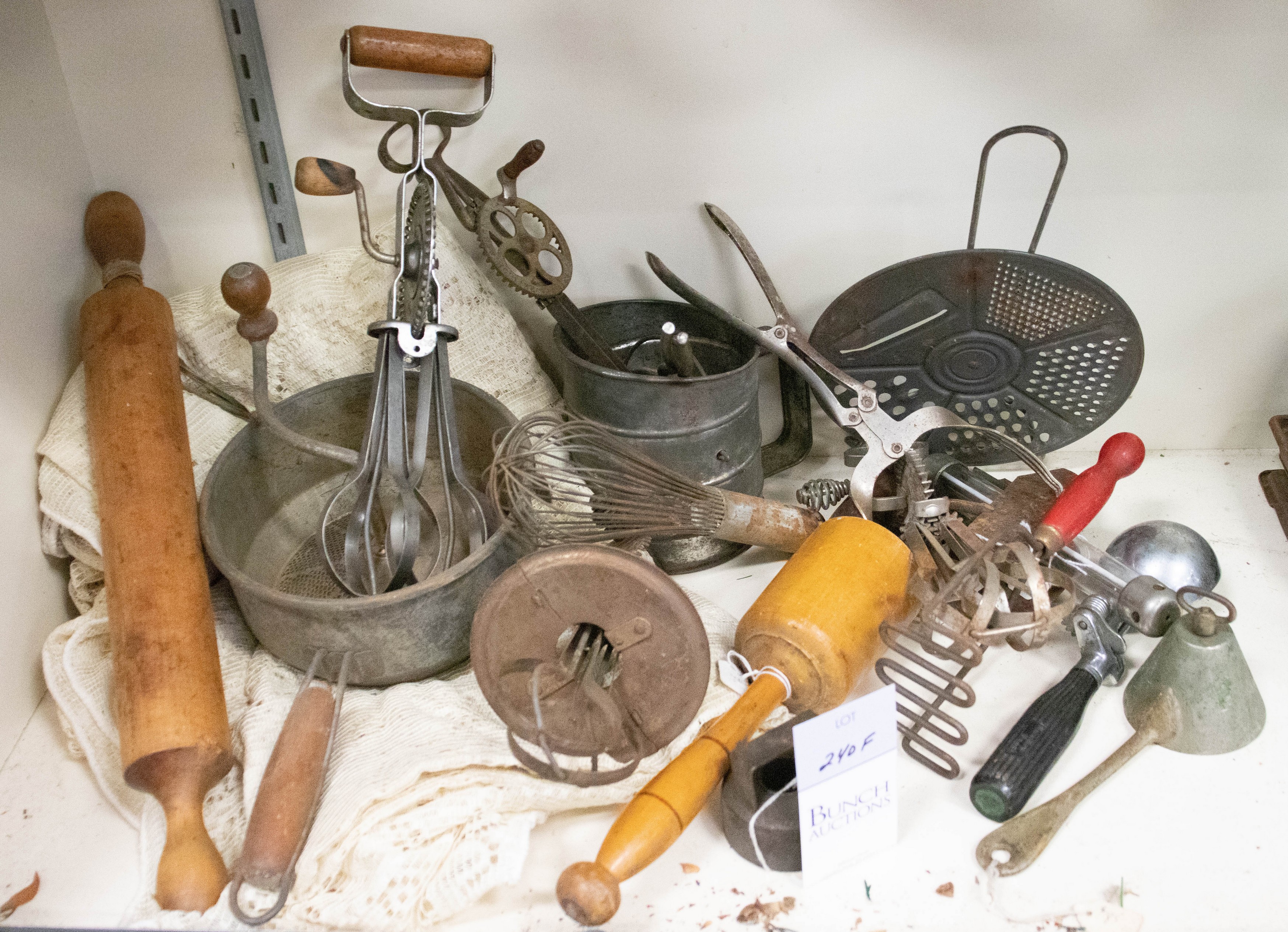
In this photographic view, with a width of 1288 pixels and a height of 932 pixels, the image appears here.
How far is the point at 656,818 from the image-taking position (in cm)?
58

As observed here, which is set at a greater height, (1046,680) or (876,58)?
(876,58)

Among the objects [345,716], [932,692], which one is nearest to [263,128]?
[345,716]

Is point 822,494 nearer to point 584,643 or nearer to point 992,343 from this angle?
point 992,343

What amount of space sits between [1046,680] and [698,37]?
687 millimetres

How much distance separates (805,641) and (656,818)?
208 millimetres

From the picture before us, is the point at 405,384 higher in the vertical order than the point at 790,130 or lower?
lower

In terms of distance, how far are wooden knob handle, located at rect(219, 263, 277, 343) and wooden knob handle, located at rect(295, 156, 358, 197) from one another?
8cm

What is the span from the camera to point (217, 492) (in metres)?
0.84

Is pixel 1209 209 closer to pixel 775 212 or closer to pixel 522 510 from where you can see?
pixel 775 212

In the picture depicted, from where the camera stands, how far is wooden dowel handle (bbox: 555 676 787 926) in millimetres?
535

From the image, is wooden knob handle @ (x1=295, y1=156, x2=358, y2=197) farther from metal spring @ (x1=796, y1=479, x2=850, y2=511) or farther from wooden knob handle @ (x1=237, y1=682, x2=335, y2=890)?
metal spring @ (x1=796, y1=479, x2=850, y2=511)

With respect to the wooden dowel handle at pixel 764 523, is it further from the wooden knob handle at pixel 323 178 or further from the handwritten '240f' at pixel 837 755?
the wooden knob handle at pixel 323 178

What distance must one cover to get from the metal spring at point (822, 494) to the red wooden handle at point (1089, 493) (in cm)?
22

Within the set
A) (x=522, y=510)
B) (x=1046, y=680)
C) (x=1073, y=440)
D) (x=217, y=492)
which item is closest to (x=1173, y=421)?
(x=1073, y=440)
